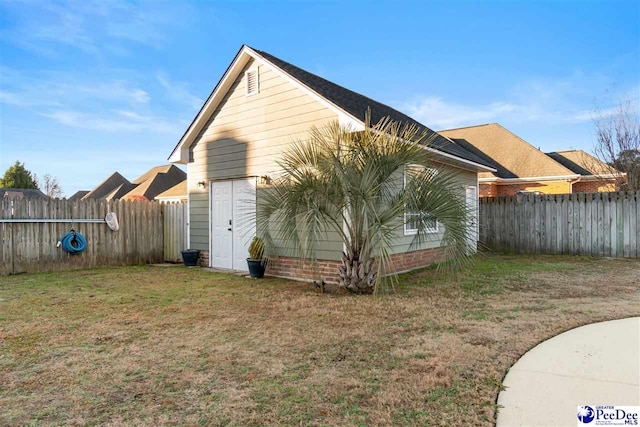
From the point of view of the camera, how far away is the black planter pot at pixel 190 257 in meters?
10.6

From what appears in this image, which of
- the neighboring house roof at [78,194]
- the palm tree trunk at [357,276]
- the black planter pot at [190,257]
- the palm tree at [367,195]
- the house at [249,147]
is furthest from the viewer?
the neighboring house roof at [78,194]

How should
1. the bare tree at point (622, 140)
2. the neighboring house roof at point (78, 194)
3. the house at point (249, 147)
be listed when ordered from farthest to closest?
1. the neighboring house roof at point (78, 194)
2. the bare tree at point (622, 140)
3. the house at point (249, 147)

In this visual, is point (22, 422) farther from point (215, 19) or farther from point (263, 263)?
point (215, 19)

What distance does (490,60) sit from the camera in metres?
13.0

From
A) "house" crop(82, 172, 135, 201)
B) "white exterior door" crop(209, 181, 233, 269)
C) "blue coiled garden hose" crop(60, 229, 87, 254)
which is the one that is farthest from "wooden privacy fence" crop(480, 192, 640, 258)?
"house" crop(82, 172, 135, 201)

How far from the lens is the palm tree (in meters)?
5.89

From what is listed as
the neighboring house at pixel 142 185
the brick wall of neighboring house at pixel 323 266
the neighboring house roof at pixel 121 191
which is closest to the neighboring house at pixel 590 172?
the brick wall of neighboring house at pixel 323 266

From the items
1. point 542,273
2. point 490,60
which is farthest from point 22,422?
point 490,60

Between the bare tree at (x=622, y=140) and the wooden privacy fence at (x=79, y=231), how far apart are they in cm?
1654

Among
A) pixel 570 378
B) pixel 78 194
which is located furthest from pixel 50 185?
pixel 570 378

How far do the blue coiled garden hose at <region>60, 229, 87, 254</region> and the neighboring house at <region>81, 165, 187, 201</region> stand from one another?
1839 cm

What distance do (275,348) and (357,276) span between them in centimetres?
304

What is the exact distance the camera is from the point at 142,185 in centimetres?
3052

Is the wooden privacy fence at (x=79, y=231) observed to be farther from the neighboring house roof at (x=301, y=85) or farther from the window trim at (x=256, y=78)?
the window trim at (x=256, y=78)
